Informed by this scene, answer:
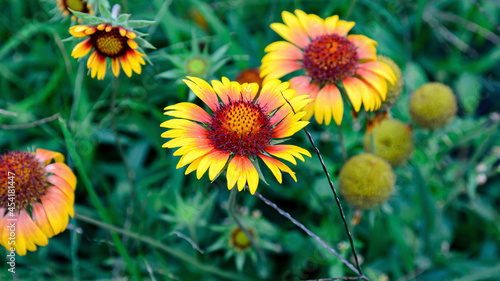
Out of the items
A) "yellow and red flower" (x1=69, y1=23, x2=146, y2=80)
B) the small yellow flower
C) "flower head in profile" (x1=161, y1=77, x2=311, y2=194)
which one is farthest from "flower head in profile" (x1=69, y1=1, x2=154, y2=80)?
the small yellow flower

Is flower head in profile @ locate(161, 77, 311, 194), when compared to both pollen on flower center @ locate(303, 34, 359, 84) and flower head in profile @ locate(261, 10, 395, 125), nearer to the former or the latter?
flower head in profile @ locate(261, 10, 395, 125)

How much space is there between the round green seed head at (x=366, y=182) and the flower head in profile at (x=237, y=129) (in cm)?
38

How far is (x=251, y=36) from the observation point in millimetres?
2609

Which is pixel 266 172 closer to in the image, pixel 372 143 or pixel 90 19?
pixel 372 143

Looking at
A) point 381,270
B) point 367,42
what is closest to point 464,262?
point 381,270

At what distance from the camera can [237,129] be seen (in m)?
1.30

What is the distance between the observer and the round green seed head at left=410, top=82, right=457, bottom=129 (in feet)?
5.86

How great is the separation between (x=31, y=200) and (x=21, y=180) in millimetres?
74

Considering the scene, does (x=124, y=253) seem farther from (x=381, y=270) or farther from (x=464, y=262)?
(x=464, y=262)

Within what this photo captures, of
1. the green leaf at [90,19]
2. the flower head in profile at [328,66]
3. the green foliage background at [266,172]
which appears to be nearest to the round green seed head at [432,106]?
the green foliage background at [266,172]

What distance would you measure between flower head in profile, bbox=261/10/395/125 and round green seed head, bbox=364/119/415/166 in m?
0.30

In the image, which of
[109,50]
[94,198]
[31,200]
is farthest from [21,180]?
[109,50]

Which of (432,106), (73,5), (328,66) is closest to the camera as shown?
(328,66)

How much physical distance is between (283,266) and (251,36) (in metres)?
1.36
